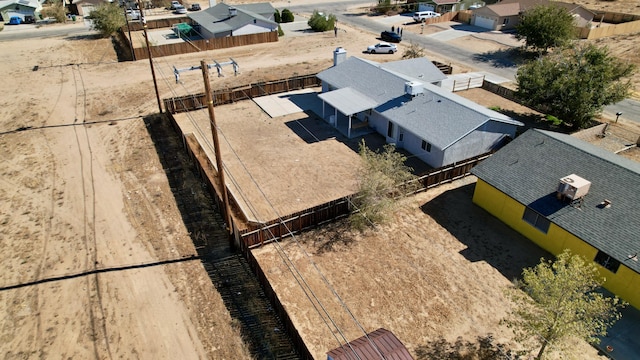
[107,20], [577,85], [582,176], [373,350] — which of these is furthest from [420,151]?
[107,20]

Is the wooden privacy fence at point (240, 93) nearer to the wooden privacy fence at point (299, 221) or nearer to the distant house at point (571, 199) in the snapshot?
the wooden privacy fence at point (299, 221)

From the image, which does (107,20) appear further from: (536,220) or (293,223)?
(536,220)

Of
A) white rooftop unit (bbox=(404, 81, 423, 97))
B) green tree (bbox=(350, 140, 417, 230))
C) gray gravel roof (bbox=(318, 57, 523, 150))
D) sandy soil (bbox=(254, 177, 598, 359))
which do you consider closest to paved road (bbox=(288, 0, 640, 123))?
gray gravel roof (bbox=(318, 57, 523, 150))

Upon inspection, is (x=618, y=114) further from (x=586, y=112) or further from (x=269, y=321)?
(x=269, y=321)

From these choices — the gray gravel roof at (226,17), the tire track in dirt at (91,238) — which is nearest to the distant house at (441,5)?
the gray gravel roof at (226,17)

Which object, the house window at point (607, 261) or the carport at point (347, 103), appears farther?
the carport at point (347, 103)

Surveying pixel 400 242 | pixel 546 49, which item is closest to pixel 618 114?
pixel 546 49
